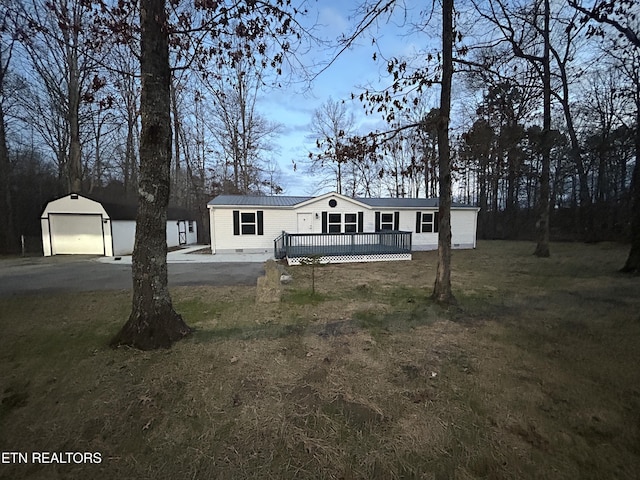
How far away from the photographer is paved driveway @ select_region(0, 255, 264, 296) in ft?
24.7

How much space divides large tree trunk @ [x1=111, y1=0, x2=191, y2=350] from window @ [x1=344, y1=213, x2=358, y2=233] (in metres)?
→ 12.4

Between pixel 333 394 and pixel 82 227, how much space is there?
60.1ft

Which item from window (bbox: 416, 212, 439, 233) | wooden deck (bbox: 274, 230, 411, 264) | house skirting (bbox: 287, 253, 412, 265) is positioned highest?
window (bbox: 416, 212, 439, 233)

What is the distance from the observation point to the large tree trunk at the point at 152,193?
141 inches

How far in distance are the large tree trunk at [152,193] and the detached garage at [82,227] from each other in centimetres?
1416

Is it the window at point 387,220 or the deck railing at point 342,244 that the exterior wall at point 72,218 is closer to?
the deck railing at point 342,244

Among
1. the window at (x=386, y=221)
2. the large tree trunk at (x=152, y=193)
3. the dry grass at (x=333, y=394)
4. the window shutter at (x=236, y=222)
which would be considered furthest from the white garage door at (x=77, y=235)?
the window at (x=386, y=221)

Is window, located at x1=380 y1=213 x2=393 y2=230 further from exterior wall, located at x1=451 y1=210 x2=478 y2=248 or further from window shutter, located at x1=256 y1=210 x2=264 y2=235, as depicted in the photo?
window shutter, located at x1=256 y1=210 x2=264 y2=235

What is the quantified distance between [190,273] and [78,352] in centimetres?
623

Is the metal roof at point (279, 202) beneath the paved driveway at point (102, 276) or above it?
above

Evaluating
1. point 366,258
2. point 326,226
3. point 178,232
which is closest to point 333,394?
point 366,258

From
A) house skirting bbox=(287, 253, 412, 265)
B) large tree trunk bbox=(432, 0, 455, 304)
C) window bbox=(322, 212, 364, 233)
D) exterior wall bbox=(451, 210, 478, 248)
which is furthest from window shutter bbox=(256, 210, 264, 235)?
exterior wall bbox=(451, 210, 478, 248)

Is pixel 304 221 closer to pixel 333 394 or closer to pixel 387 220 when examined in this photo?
pixel 387 220

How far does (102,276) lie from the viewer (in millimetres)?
9125
